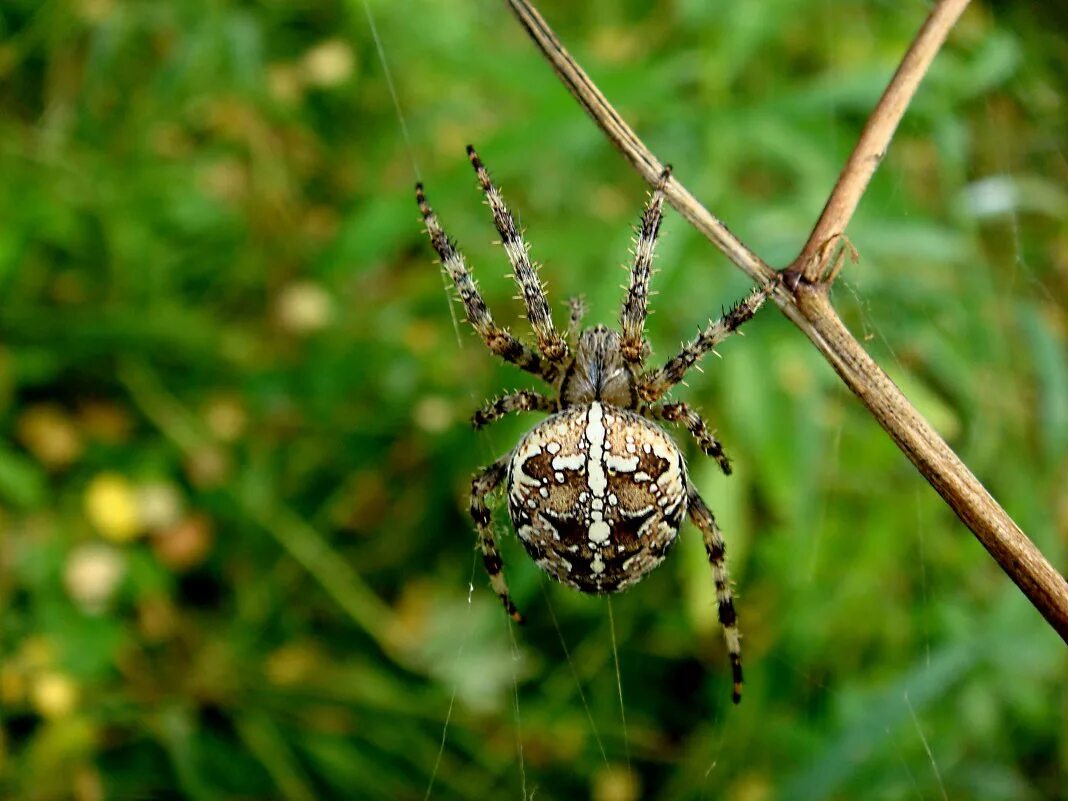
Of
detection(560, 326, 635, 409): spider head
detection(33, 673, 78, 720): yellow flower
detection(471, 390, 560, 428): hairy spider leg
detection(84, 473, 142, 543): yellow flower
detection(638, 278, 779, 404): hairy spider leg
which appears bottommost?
detection(33, 673, 78, 720): yellow flower

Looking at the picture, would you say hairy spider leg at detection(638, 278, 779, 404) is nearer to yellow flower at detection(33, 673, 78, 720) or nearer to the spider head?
the spider head

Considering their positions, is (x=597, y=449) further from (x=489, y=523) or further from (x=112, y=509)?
(x=112, y=509)

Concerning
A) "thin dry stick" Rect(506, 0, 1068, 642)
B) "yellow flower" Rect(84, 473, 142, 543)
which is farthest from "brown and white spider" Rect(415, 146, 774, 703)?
"yellow flower" Rect(84, 473, 142, 543)

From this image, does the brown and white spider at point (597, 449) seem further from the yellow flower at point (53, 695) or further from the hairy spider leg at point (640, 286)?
the yellow flower at point (53, 695)

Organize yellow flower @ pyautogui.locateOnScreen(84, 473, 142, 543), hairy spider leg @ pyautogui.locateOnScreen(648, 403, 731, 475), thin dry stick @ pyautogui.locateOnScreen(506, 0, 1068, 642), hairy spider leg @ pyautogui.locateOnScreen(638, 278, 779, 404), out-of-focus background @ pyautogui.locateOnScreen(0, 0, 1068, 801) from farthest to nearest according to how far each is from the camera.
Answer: yellow flower @ pyautogui.locateOnScreen(84, 473, 142, 543) < out-of-focus background @ pyautogui.locateOnScreen(0, 0, 1068, 801) < hairy spider leg @ pyautogui.locateOnScreen(648, 403, 731, 475) < hairy spider leg @ pyautogui.locateOnScreen(638, 278, 779, 404) < thin dry stick @ pyautogui.locateOnScreen(506, 0, 1068, 642)

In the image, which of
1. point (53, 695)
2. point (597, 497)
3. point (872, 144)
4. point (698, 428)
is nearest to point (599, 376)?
point (698, 428)

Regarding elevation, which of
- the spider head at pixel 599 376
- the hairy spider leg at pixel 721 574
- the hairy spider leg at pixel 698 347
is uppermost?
the spider head at pixel 599 376

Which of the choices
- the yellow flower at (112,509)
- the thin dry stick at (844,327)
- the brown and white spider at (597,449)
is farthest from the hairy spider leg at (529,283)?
the yellow flower at (112,509)
